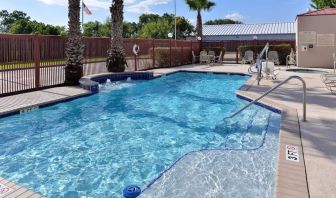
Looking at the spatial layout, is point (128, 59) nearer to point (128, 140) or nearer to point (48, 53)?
point (48, 53)

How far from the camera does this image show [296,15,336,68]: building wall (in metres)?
18.3

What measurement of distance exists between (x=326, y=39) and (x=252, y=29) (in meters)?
34.6

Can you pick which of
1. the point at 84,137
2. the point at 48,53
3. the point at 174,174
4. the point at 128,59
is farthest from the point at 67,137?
the point at 128,59

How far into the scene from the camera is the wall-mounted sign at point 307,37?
736 inches

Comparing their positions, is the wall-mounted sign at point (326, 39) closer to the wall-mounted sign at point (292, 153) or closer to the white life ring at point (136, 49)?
the white life ring at point (136, 49)

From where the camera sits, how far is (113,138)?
21.0ft

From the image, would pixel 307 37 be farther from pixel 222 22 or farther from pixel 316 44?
pixel 222 22

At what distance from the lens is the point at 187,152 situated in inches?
221

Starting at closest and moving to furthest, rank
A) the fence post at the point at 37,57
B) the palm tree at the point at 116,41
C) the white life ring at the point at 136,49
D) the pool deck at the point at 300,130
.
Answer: the pool deck at the point at 300,130 < the fence post at the point at 37,57 < the palm tree at the point at 116,41 < the white life ring at the point at 136,49

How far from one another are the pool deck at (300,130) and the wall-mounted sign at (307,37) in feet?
28.0

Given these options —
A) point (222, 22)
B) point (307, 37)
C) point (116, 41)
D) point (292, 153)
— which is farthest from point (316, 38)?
point (222, 22)

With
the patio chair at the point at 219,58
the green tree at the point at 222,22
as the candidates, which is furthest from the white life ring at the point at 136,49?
the green tree at the point at 222,22

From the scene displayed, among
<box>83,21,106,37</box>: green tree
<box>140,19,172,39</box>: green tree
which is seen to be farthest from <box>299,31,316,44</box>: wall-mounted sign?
<box>83,21,106,37</box>: green tree

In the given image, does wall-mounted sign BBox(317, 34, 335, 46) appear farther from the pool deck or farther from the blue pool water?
the blue pool water
